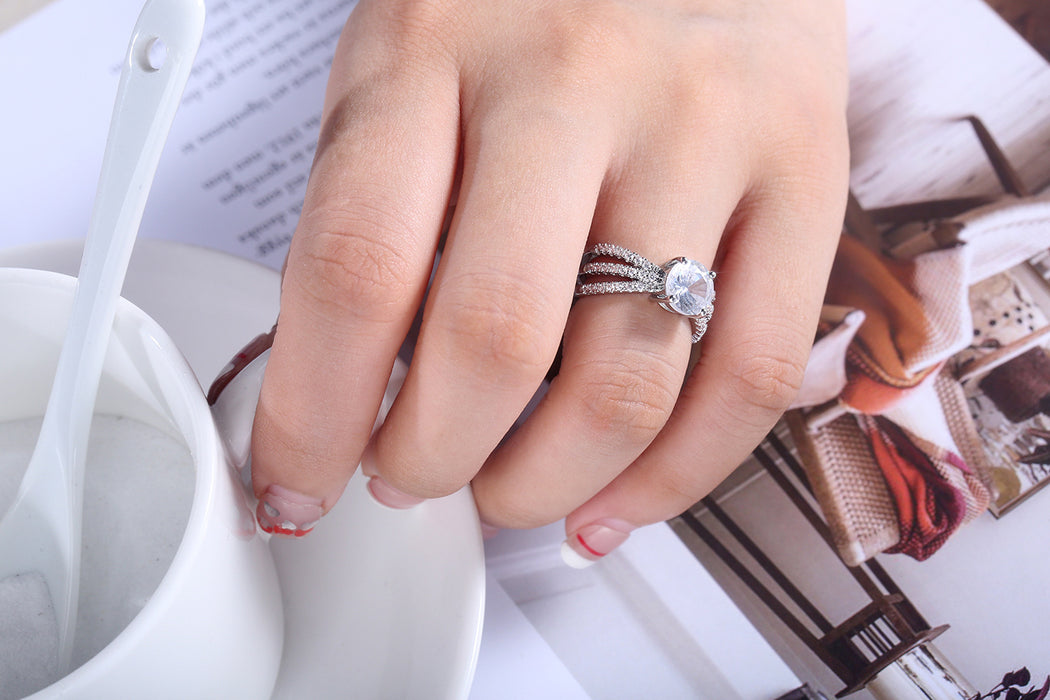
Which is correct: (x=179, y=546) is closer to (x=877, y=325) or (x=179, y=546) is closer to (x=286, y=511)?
(x=286, y=511)

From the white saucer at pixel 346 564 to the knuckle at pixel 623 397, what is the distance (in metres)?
0.08

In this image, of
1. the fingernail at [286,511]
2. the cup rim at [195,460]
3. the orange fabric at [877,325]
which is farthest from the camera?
the orange fabric at [877,325]

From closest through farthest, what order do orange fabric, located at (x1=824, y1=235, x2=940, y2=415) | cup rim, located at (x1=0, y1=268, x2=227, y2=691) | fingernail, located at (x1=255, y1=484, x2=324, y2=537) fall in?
cup rim, located at (x1=0, y1=268, x2=227, y2=691)
fingernail, located at (x1=255, y1=484, x2=324, y2=537)
orange fabric, located at (x1=824, y1=235, x2=940, y2=415)

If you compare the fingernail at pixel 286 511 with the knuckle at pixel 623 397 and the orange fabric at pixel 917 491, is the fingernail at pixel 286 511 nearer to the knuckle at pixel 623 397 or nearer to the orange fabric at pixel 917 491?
the knuckle at pixel 623 397

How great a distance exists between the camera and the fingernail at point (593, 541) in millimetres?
407

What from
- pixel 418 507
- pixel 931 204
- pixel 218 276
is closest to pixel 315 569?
pixel 418 507

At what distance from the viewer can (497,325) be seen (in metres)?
0.32

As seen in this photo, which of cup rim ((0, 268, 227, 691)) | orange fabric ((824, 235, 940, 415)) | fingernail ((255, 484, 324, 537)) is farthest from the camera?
orange fabric ((824, 235, 940, 415))

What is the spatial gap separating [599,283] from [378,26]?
17 centimetres

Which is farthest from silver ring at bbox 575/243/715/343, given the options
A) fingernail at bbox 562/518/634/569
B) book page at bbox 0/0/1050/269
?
book page at bbox 0/0/1050/269

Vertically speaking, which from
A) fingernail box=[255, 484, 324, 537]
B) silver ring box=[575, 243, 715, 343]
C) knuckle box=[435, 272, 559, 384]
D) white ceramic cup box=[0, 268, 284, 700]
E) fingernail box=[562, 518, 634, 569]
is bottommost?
fingernail box=[562, 518, 634, 569]

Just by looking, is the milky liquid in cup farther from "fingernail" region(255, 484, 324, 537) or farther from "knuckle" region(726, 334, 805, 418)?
"knuckle" region(726, 334, 805, 418)

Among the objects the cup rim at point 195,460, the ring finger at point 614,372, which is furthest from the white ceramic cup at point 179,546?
the ring finger at point 614,372

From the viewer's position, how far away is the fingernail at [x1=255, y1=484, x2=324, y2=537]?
1.16 ft
